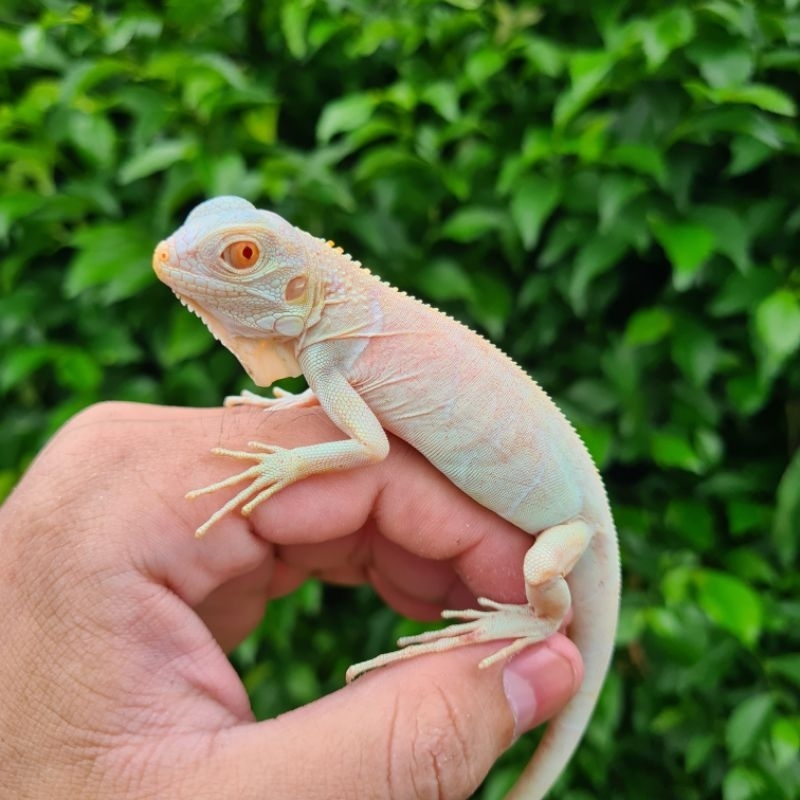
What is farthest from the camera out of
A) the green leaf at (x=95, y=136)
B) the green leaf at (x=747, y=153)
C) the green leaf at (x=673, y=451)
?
Result: the green leaf at (x=95, y=136)

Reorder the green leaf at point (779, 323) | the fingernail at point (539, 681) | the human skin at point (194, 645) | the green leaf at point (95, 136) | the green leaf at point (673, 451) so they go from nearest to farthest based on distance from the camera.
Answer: the human skin at point (194, 645) < the fingernail at point (539, 681) < the green leaf at point (779, 323) < the green leaf at point (673, 451) < the green leaf at point (95, 136)

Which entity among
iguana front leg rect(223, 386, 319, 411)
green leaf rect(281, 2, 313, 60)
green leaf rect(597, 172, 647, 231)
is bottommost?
iguana front leg rect(223, 386, 319, 411)

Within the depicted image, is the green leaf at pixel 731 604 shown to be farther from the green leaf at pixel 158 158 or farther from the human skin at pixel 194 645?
the green leaf at pixel 158 158

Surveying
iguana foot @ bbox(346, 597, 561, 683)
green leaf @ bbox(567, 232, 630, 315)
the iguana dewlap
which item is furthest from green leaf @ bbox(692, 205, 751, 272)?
iguana foot @ bbox(346, 597, 561, 683)

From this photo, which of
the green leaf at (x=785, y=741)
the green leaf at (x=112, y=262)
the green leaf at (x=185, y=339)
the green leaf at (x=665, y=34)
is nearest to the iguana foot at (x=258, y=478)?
the green leaf at (x=185, y=339)

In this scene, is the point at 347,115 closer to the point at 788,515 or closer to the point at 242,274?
the point at 242,274

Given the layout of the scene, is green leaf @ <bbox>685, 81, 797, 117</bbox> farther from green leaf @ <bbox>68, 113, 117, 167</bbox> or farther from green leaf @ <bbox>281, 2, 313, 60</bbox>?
green leaf @ <bbox>68, 113, 117, 167</bbox>

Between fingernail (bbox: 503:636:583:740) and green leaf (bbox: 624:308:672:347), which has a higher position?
green leaf (bbox: 624:308:672:347)
